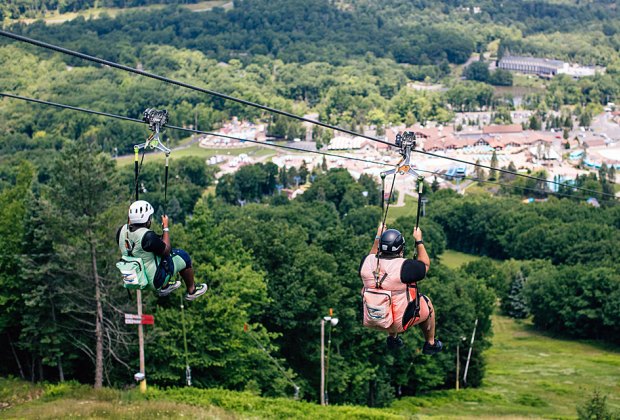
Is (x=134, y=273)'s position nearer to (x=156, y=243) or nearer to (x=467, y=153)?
(x=156, y=243)

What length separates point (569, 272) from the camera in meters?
82.6

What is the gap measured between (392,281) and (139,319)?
1978 cm

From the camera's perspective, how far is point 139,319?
116ft

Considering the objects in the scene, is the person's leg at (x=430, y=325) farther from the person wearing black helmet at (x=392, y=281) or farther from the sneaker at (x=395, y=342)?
the person wearing black helmet at (x=392, y=281)

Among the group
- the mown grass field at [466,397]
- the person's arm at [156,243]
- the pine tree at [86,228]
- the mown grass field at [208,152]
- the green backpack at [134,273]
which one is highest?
the person's arm at [156,243]

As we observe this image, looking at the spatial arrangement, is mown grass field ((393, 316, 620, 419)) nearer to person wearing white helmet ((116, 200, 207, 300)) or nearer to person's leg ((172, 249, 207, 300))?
person's leg ((172, 249, 207, 300))

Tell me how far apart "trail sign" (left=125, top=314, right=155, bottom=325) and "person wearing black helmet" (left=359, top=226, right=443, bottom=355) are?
19.0 m

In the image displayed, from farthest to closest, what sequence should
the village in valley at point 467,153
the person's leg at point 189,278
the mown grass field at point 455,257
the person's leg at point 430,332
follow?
the village in valley at point 467,153 < the mown grass field at point 455,257 < the person's leg at point 189,278 < the person's leg at point 430,332

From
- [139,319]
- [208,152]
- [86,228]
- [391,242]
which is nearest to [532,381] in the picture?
[86,228]

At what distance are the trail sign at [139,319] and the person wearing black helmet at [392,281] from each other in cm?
1904

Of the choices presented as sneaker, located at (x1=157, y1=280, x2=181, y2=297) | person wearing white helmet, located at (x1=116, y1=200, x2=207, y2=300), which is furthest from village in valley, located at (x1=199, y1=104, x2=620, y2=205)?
person wearing white helmet, located at (x1=116, y1=200, x2=207, y2=300)

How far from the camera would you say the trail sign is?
35.2 metres

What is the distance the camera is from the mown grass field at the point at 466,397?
33719 millimetres

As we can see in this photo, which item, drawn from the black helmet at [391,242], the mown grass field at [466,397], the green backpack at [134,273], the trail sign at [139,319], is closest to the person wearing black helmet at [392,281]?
the black helmet at [391,242]
